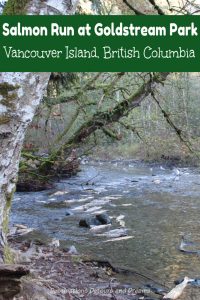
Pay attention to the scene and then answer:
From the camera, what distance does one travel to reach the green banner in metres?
2.79

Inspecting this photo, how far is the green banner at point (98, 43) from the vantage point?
2.79 metres

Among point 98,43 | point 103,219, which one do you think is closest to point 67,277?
point 98,43

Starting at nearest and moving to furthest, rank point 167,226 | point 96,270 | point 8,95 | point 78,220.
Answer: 1. point 8,95
2. point 96,270
3. point 167,226
4. point 78,220

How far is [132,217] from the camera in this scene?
1035 centimetres

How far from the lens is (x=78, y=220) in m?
10.0

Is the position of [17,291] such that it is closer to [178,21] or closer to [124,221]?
[178,21]

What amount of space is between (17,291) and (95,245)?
15.2 ft

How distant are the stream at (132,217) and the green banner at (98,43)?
3045 millimetres

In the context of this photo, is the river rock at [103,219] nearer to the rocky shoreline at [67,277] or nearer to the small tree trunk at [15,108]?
the rocky shoreline at [67,277]

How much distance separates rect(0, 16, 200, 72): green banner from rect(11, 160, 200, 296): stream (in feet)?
9.99

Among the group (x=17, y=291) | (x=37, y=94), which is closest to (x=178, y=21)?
(x=37, y=94)

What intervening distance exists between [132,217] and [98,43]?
7237 mm

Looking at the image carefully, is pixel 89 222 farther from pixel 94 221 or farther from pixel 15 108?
pixel 15 108

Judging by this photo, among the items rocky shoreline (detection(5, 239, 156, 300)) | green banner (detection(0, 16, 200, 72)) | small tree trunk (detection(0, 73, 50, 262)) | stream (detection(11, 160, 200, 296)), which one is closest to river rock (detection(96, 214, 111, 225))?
stream (detection(11, 160, 200, 296))
